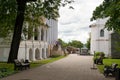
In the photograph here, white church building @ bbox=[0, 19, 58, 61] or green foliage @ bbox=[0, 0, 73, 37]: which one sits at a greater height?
green foliage @ bbox=[0, 0, 73, 37]

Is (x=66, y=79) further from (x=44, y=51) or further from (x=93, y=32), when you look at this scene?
(x=93, y=32)

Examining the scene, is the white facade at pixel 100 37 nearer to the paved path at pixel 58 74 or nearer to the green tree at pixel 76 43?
the paved path at pixel 58 74

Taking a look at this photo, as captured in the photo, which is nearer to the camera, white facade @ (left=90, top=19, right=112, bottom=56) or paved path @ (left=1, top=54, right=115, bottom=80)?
paved path @ (left=1, top=54, right=115, bottom=80)

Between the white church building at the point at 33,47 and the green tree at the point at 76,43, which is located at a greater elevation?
the green tree at the point at 76,43

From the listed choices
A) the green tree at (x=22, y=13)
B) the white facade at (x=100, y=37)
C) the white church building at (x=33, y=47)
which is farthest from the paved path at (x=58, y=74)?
the white facade at (x=100, y=37)

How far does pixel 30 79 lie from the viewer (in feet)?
66.1

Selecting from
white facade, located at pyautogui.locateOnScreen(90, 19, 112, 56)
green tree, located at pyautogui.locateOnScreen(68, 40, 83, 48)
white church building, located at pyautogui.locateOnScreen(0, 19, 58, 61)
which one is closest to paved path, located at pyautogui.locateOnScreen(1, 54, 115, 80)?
white church building, located at pyautogui.locateOnScreen(0, 19, 58, 61)

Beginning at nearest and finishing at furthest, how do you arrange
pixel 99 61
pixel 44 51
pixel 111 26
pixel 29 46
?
pixel 111 26 → pixel 99 61 → pixel 29 46 → pixel 44 51

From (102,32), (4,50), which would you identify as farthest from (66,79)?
(102,32)

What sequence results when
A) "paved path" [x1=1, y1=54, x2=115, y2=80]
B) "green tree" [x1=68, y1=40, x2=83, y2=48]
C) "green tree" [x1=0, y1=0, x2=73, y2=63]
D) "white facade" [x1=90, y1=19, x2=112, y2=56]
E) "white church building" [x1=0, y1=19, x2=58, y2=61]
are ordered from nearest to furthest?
"paved path" [x1=1, y1=54, x2=115, y2=80] → "green tree" [x1=0, y1=0, x2=73, y2=63] → "white church building" [x1=0, y1=19, x2=58, y2=61] → "white facade" [x1=90, y1=19, x2=112, y2=56] → "green tree" [x1=68, y1=40, x2=83, y2=48]

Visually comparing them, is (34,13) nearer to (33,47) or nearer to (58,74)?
(33,47)

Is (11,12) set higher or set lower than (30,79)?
higher

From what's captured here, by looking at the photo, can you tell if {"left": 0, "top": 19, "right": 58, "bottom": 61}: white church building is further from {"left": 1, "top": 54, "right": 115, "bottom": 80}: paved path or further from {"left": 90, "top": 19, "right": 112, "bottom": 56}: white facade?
{"left": 90, "top": 19, "right": 112, "bottom": 56}: white facade

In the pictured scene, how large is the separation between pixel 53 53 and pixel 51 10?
30.8 metres
